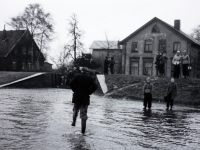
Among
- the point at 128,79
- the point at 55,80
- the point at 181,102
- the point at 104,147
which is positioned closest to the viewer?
the point at 104,147

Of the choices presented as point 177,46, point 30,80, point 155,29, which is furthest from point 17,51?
point 30,80

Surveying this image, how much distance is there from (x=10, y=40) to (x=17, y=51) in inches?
94.6

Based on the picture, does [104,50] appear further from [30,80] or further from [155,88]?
[155,88]

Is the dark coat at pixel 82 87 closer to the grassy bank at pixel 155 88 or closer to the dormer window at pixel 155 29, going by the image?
the grassy bank at pixel 155 88

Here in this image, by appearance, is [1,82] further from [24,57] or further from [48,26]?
[24,57]

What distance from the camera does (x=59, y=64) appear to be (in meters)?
74.0

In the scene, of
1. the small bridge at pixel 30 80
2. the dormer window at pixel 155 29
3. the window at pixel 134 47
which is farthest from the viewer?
the window at pixel 134 47

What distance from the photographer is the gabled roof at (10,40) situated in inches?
2665

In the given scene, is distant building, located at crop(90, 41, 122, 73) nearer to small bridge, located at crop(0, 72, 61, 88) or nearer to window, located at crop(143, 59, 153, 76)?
window, located at crop(143, 59, 153, 76)

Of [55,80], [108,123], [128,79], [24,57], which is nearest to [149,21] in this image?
[55,80]

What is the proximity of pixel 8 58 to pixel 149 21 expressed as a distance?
91.8 feet

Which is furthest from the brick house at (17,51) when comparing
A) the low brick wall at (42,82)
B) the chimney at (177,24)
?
the chimney at (177,24)

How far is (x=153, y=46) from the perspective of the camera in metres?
54.8

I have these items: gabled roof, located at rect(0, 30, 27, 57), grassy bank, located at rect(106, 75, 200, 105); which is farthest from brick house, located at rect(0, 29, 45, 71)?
grassy bank, located at rect(106, 75, 200, 105)
